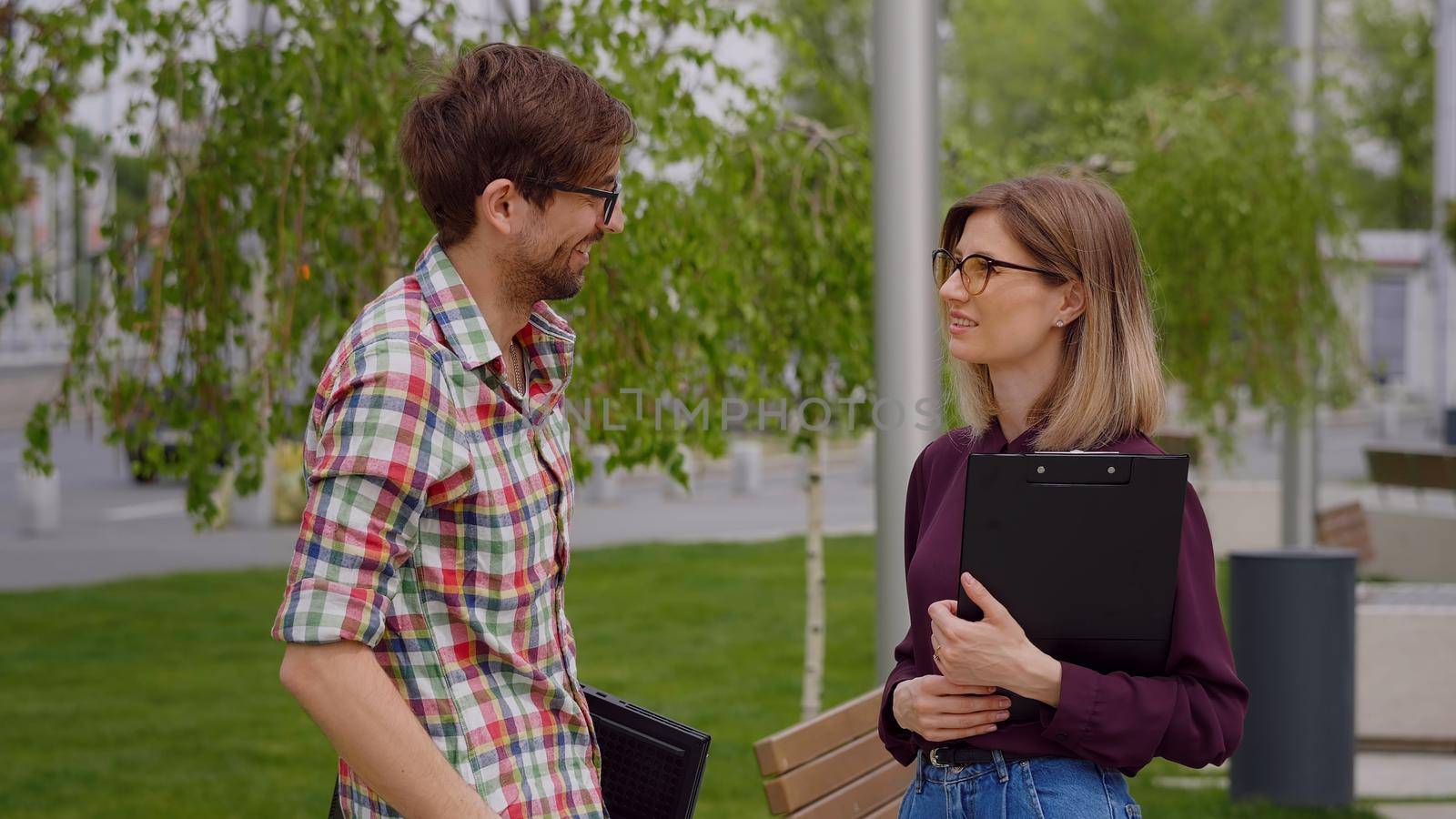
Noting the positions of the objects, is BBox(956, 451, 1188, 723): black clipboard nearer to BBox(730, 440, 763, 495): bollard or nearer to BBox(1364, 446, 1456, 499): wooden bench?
BBox(1364, 446, 1456, 499): wooden bench

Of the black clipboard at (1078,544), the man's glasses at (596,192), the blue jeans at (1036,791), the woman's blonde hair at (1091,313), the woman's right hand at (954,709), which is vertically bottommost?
the blue jeans at (1036,791)

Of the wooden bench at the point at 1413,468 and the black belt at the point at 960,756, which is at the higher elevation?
the black belt at the point at 960,756

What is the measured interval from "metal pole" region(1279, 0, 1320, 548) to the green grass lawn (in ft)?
8.41

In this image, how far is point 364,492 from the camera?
1682 millimetres

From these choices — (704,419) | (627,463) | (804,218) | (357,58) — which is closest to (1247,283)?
(804,218)

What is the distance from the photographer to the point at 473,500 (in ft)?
5.94

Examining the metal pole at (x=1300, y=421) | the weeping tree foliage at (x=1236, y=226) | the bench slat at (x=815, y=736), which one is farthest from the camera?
the weeping tree foliage at (x=1236, y=226)

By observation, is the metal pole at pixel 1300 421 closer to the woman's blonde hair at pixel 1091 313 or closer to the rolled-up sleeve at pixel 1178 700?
the woman's blonde hair at pixel 1091 313

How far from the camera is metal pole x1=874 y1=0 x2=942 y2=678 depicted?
13.5 ft

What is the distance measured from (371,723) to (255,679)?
804cm

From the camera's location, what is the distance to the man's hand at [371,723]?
5.53 feet

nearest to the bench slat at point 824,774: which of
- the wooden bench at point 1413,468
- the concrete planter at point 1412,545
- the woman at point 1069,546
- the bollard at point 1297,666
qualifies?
the woman at point 1069,546

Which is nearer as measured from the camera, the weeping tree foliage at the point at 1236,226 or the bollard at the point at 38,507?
the weeping tree foliage at the point at 1236,226

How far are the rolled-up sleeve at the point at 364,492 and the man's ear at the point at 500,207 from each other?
0.82 ft
